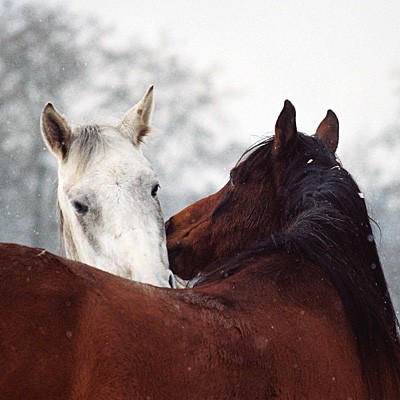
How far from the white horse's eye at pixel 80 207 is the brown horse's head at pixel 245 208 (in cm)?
58

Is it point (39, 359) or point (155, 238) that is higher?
point (155, 238)

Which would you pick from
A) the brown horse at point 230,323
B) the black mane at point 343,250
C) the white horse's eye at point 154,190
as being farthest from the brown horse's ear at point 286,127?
the white horse's eye at point 154,190

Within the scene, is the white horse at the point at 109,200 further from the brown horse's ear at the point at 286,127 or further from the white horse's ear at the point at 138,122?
the brown horse's ear at the point at 286,127

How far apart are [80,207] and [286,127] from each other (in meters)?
1.40

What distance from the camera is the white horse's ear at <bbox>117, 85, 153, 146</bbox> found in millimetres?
4961

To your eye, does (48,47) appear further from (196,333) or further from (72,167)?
(196,333)

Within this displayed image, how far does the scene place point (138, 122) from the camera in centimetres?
508

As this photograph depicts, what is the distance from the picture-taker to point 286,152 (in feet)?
11.6

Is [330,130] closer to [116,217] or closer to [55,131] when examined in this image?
[116,217]

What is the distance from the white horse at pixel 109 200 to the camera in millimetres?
4012

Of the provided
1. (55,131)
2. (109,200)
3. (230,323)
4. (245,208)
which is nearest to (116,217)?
(109,200)

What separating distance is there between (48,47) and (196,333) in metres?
19.7

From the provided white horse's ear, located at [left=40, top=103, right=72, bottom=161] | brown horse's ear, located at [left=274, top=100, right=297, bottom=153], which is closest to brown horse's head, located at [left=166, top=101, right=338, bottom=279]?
brown horse's ear, located at [left=274, top=100, right=297, bottom=153]

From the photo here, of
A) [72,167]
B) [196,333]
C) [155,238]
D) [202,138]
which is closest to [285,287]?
[196,333]
